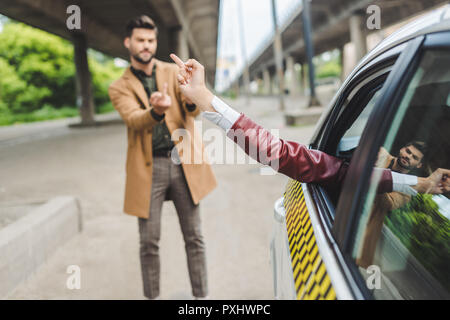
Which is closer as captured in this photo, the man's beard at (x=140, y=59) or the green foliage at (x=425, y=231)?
the green foliage at (x=425, y=231)

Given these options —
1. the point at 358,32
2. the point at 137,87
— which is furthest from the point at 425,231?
the point at 358,32

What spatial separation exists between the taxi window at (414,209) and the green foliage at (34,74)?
4010cm

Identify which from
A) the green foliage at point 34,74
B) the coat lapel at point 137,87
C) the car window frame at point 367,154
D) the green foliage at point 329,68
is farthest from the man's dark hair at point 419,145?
the green foliage at point 329,68

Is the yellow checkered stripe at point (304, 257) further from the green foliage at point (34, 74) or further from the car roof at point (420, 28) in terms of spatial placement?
the green foliage at point (34, 74)

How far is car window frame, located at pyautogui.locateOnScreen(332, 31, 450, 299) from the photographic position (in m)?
1.19

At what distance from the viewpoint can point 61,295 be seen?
3.61m

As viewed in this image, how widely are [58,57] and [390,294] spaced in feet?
151

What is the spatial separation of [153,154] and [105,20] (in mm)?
22312

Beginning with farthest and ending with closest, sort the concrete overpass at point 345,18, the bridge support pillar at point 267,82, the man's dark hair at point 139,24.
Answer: the bridge support pillar at point 267,82
the concrete overpass at point 345,18
the man's dark hair at point 139,24

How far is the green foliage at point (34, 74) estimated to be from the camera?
4019 centimetres

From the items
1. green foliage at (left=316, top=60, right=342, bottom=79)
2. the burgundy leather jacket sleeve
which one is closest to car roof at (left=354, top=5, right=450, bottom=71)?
the burgundy leather jacket sleeve
